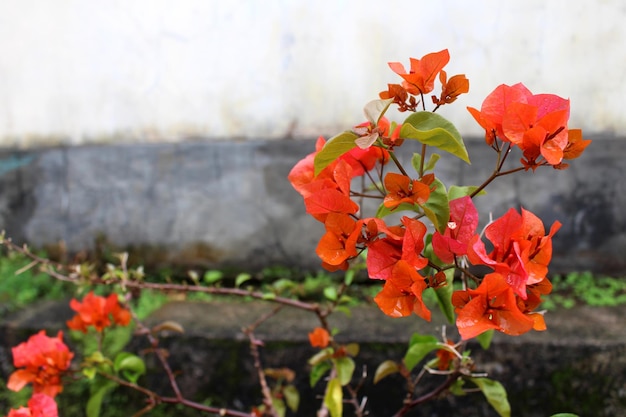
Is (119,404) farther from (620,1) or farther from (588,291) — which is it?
(620,1)

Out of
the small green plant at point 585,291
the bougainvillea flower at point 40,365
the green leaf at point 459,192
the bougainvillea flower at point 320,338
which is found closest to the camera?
the green leaf at point 459,192

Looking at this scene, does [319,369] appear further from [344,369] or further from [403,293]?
[403,293]

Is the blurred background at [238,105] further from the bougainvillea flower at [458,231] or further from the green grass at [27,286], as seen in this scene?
the bougainvillea flower at [458,231]

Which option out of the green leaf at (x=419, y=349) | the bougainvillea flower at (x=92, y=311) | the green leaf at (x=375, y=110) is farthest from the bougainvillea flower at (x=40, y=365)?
the green leaf at (x=375, y=110)

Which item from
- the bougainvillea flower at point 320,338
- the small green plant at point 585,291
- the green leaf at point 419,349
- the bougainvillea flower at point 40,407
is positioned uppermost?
the green leaf at point 419,349

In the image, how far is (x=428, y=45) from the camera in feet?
6.14

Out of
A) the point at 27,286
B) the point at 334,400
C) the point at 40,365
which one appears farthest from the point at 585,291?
the point at 27,286

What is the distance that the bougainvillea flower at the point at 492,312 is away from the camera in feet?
1.73

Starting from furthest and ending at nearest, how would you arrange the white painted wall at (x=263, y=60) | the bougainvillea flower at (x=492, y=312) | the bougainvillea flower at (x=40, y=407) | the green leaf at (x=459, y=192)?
the white painted wall at (x=263, y=60)
the bougainvillea flower at (x=40, y=407)
the green leaf at (x=459, y=192)
the bougainvillea flower at (x=492, y=312)

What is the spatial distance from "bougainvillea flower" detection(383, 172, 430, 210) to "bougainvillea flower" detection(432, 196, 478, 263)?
0.05 metres

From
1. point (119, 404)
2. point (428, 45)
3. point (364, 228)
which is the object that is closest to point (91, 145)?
point (119, 404)

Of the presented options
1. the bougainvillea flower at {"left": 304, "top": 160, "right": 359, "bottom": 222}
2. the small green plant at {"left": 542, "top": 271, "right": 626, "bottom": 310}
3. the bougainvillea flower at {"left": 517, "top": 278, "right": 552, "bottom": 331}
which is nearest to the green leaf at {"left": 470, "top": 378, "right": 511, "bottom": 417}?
the bougainvillea flower at {"left": 517, "top": 278, "right": 552, "bottom": 331}

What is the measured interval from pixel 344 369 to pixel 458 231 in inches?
19.1

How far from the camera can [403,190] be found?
0.62 meters
